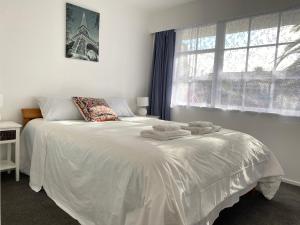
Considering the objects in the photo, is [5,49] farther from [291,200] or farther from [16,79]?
[291,200]

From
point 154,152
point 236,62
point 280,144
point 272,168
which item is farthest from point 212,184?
point 236,62

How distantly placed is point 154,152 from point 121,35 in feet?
9.72

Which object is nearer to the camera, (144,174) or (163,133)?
(144,174)

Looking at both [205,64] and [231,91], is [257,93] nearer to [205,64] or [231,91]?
[231,91]

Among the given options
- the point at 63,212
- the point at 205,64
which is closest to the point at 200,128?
the point at 63,212

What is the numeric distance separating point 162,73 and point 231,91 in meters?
1.34

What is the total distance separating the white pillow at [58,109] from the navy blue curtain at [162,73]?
65.1 inches

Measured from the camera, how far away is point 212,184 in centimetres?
171

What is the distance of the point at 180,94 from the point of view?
4.13m

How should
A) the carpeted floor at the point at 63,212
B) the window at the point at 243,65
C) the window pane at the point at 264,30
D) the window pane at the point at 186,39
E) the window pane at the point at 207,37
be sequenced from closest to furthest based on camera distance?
the carpeted floor at the point at 63,212, the window at the point at 243,65, the window pane at the point at 264,30, the window pane at the point at 207,37, the window pane at the point at 186,39

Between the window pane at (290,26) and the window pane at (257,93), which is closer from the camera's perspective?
the window pane at (290,26)

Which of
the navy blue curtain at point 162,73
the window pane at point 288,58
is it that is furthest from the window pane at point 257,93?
the navy blue curtain at point 162,73

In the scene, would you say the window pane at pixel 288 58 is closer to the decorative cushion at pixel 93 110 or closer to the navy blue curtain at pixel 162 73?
the navy blue curtain at pixel 162 73

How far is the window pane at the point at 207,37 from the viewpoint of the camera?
3.69 metres
